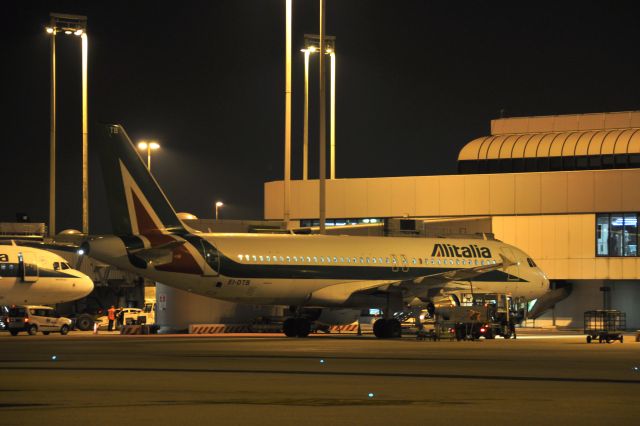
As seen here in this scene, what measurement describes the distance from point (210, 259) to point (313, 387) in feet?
82.0

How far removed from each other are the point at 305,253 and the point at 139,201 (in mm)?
7764

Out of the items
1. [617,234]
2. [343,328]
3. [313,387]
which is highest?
[617,234]

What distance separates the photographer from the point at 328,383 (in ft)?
77.1

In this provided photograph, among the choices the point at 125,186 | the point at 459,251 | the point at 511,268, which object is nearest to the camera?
the point at 125,186

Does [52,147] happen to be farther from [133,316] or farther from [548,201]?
[548,201]

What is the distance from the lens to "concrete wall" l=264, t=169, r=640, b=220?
70.4 meters

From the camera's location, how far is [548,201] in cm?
7238

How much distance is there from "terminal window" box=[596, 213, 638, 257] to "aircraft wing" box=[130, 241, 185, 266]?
33119mm

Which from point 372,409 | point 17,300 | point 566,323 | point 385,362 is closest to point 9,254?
point 17,300

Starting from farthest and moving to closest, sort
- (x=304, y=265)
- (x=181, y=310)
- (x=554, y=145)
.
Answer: (x=554, y=145)
(x=181, y=310)
(x=304, y=265)

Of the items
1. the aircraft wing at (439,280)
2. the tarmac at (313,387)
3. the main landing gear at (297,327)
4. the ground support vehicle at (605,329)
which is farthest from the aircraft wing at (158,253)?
the ground support vehicle at (605,329)

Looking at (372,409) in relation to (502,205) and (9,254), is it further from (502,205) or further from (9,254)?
(502,205)

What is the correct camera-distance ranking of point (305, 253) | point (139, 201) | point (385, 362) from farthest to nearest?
point (305, 253) < point (139, 201) < point (385, 362)

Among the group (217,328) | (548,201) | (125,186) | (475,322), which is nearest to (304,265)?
(475,322)
